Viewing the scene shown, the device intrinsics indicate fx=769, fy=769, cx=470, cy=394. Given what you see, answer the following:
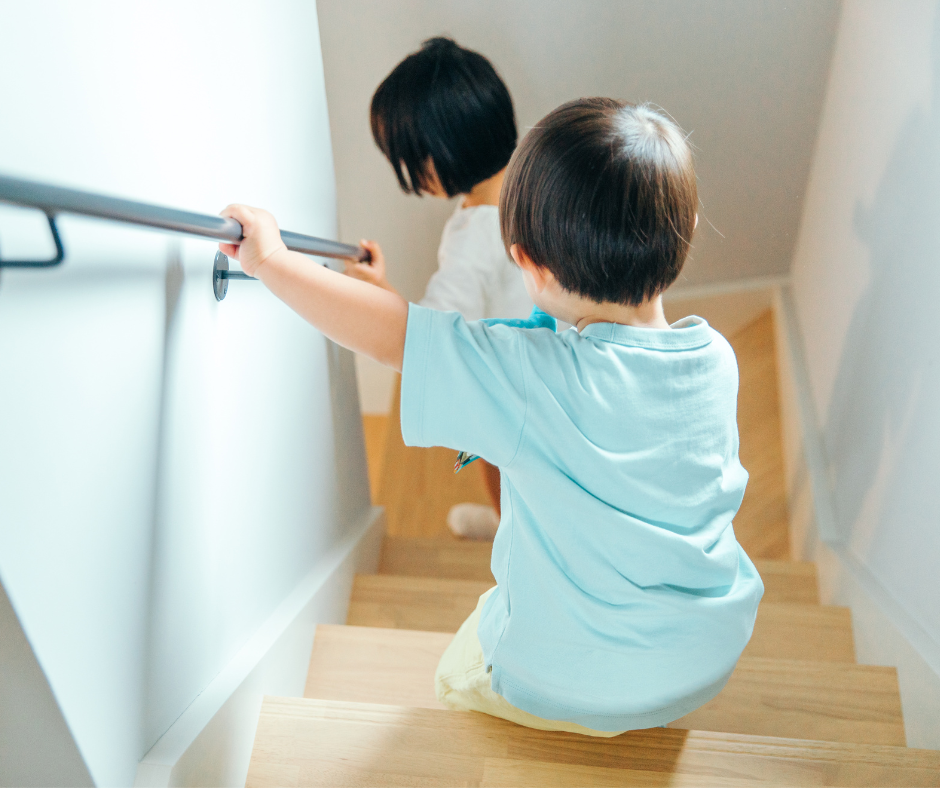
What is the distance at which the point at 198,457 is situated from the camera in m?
0.97

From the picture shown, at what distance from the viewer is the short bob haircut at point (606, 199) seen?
79 cm

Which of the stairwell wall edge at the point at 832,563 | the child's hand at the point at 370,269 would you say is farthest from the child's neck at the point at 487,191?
the stairwell wall edge at the point at 832,563

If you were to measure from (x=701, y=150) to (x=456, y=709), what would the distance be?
2.09 metres

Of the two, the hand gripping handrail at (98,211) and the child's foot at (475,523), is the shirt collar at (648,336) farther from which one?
the child's foot at (475,523)

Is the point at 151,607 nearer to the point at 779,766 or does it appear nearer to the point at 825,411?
the point at 779,766

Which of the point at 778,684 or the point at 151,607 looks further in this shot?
the point at 778,684

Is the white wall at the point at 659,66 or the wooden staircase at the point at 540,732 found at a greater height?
the white wall at the point at 659,66

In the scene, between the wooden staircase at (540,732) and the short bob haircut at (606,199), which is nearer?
the short bob haircut at (606,199)

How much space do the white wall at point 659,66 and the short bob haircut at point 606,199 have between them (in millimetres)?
1607

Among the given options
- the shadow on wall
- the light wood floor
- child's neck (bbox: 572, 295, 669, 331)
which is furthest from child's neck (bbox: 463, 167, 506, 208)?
the light wood floor

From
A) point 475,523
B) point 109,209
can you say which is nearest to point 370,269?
point 109,209

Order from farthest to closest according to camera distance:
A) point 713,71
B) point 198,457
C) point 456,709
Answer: point 713,71, point 456,709, point 198,457

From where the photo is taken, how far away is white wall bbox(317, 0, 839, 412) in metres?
2.34

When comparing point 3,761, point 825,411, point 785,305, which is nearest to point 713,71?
point 785,305
